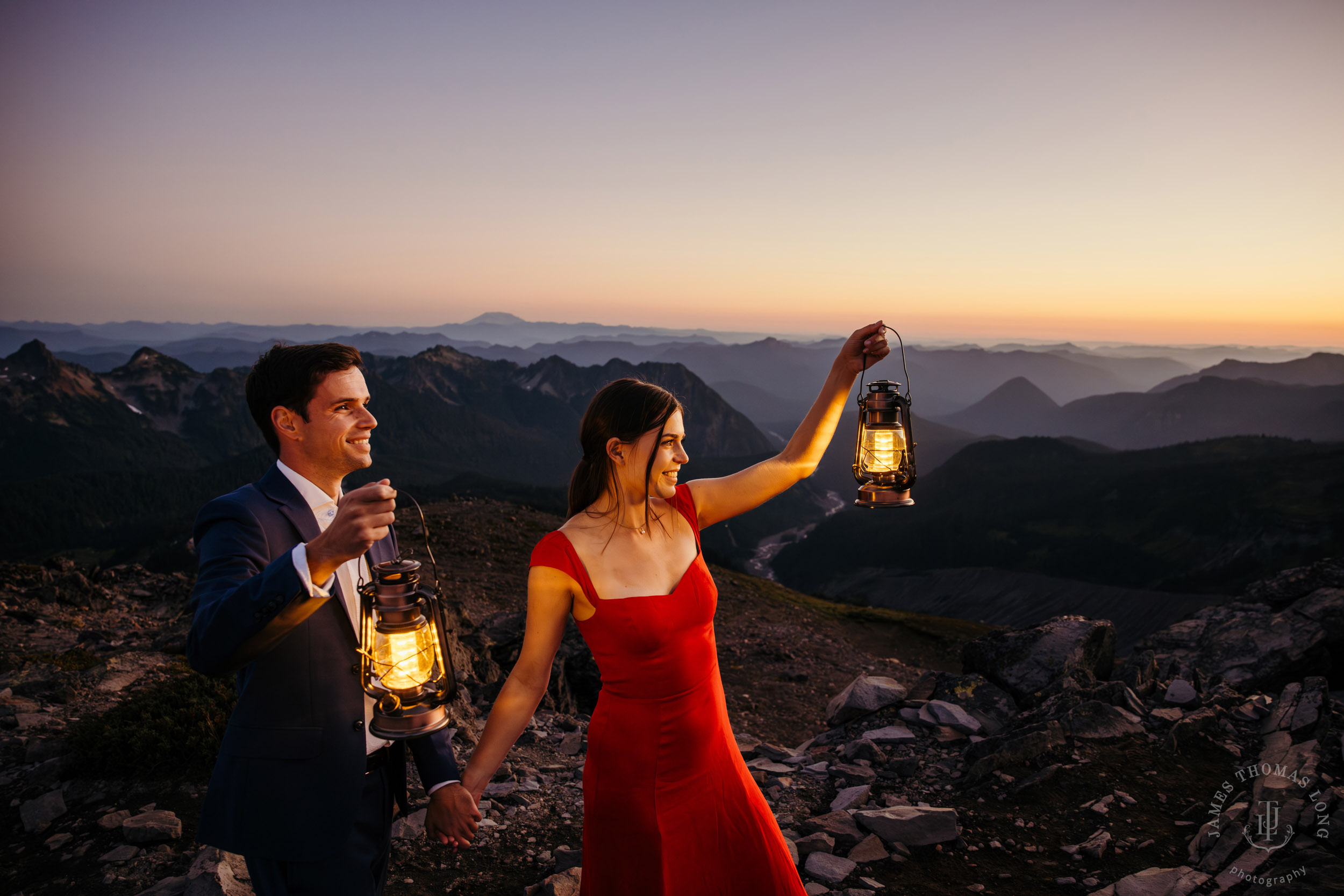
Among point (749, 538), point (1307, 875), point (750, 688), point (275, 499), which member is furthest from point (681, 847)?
point (749, 538)

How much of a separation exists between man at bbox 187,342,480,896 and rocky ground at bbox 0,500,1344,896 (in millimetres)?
161

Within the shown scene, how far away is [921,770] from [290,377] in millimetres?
7198

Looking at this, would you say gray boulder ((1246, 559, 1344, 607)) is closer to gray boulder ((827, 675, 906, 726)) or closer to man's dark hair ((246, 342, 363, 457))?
gray boulder ((827, 675, 906, 726))

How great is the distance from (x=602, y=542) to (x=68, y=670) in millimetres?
11054

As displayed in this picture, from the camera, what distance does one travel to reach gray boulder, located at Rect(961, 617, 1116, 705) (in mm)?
8695

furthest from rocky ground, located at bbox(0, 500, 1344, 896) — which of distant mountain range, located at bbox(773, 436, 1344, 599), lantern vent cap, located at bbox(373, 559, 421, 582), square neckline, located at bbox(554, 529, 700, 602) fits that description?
distant mountain range, located at bbox(773, 436, 1344, 599)

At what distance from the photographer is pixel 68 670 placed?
9.61 metres

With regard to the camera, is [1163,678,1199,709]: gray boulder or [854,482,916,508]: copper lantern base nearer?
[854,482,916,508]: copper lantern base

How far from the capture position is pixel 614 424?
292 centimetres

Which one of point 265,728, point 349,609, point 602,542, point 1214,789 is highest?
point 602,542

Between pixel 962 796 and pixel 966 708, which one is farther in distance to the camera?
pixel 966 708

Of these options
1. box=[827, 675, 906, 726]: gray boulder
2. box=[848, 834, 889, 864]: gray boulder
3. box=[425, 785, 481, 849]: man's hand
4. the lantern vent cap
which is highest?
the lantern vent cap

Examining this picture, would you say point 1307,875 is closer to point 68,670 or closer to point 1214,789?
point 1214,789

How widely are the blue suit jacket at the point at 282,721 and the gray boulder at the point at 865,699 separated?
7519 mm
